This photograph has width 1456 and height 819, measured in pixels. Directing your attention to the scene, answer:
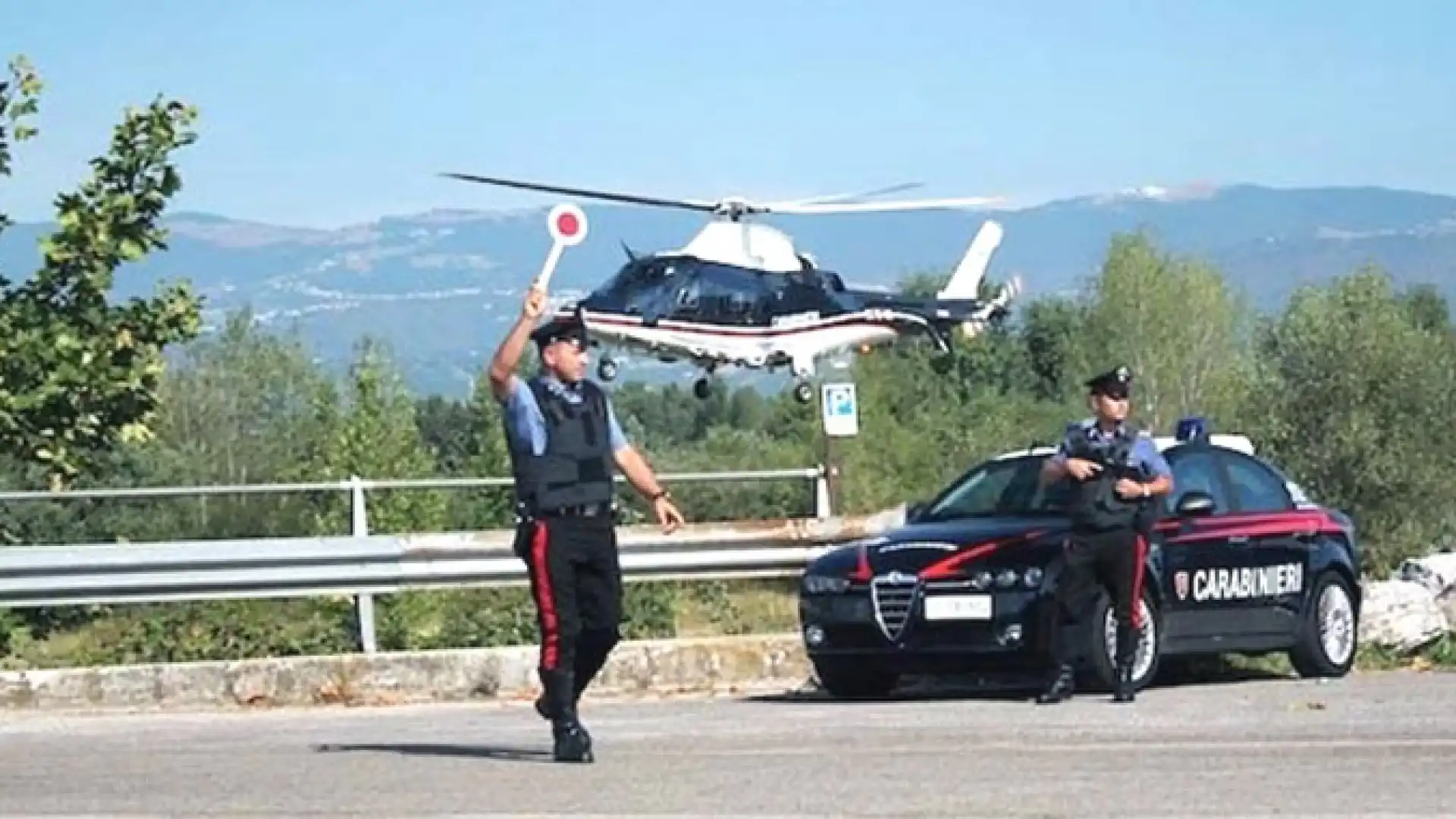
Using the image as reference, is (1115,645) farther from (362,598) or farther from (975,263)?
(975,263)

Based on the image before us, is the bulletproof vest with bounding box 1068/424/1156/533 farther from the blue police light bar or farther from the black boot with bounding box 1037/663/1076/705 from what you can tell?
the blue police light bar

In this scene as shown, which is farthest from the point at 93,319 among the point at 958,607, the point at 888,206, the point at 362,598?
the point at 888,206

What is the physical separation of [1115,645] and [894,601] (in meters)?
1.20

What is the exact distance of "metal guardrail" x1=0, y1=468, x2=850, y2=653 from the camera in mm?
17109

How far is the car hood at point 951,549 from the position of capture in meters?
15.9

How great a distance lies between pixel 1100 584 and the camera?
618 inches

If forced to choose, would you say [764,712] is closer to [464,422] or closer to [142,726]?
[142,726]

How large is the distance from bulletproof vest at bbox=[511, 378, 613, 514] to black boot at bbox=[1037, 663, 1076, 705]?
3.97 meters

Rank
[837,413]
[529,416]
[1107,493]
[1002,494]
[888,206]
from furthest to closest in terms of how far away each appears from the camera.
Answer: [888,206]
[837,413]
[1002,494]
[1107,493]
[529,416]

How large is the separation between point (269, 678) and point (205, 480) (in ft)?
202

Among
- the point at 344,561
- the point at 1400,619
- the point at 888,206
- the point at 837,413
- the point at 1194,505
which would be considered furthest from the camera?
the point at 888,206

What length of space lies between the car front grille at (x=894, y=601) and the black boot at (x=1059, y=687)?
877 millimetres

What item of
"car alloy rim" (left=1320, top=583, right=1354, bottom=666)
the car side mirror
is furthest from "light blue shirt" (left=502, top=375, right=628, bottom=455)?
"car alloy rim" (left=1320, top=583, right=1354, bottom=666)

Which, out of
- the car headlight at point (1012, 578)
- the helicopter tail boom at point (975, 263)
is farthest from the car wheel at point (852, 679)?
the helicopter tail boom at point (975, 263)
